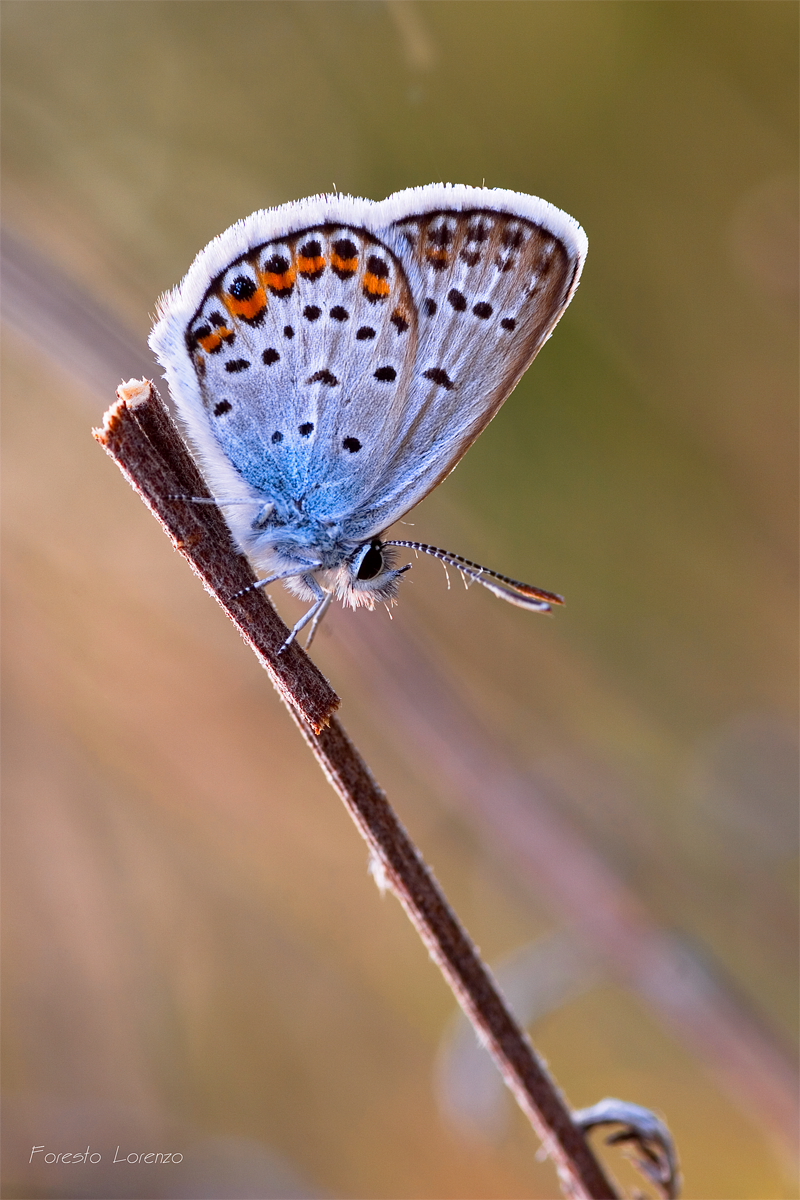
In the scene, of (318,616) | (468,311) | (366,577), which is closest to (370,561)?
(366,577)

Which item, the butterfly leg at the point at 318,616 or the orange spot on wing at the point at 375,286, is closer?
the orange spot on wing at the point at 375,286

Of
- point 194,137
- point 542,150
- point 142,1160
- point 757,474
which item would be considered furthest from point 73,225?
point 142,1160

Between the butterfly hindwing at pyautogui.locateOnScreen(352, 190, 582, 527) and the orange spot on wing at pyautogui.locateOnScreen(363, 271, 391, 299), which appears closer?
the butterfly hindwing at pyautogui.locateOnScreen(352, 190, 582, 527)

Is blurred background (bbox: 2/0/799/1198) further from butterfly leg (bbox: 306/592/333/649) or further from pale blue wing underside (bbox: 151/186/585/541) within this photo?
pale blue wing underside (bbox: 151/186/585/541)

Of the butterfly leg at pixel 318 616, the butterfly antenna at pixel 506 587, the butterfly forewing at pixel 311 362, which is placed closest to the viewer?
Answer: the butterfly antenna at pixel 506 587

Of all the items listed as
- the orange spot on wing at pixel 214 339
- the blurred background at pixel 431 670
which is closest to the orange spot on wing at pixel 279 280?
the orange spot on wing at pixel 214 339

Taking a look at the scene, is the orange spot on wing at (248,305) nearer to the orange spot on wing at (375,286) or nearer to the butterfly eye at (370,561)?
the orange spot on wing at (375,286)

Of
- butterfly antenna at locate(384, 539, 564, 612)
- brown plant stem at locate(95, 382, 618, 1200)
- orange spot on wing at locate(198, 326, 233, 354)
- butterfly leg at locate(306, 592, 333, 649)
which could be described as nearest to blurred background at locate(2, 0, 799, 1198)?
butterfly leg at locate(306, 592, 333, 649)

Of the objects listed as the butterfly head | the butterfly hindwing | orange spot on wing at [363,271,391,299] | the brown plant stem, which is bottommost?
the brown plant stem
